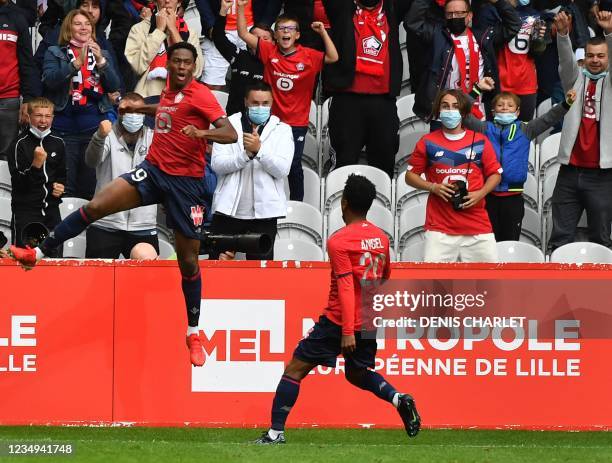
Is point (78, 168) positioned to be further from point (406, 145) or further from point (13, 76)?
point (406, 145)

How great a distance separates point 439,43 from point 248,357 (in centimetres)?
431

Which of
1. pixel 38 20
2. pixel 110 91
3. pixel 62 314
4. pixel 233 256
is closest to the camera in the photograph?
A: pixel 62 314

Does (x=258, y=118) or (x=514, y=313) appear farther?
(x=258, y=118)

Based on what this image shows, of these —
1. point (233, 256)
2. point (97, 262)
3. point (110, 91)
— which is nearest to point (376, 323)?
point (233, 256)

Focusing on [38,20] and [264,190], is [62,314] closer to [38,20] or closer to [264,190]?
[264,190]

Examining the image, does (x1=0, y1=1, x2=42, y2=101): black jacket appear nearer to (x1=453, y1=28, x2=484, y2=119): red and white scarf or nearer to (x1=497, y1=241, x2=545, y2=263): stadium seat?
(x1=453, y1=28, x2=484, y2=119): red and white scarf

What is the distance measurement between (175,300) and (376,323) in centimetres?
156

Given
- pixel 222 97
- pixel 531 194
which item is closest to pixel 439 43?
pixel 531 194

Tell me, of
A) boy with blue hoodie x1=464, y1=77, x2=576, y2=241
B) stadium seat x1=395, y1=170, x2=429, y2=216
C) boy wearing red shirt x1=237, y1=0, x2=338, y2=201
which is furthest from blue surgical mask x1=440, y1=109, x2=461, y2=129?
boy wearing red shirt x1=237, y1=0, x2=338, y2=201

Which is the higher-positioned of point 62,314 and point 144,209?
point 144,209

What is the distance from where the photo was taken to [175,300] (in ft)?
33.3

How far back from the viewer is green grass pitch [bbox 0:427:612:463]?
8.01 m

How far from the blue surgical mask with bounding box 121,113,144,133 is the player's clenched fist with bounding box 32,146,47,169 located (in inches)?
32.4

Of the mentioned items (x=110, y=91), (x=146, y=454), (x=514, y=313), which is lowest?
(x=146, y=454)
